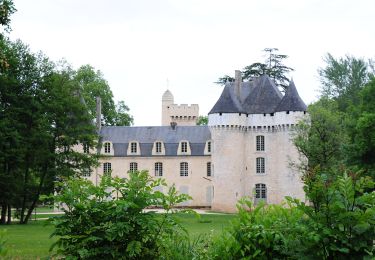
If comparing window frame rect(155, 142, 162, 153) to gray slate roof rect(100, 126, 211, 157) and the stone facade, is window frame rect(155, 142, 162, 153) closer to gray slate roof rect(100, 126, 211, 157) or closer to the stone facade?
gray slate roof rect(100, 126, 211, 157)

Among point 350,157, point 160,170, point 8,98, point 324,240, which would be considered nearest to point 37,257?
point 324,240

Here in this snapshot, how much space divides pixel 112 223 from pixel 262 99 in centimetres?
4598

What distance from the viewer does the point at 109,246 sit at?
817 cm

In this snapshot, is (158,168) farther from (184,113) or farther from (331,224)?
(331,224)

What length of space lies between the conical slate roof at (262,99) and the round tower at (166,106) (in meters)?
25.9

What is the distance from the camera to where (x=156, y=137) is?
197 ft

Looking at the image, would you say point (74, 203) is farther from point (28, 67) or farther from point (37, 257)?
point (28, 67)

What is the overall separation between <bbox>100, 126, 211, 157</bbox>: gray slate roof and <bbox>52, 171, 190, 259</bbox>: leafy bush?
50.6 meters

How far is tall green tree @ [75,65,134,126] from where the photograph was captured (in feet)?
232

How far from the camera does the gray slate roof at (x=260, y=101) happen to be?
5131 cm

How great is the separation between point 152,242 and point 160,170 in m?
50.9

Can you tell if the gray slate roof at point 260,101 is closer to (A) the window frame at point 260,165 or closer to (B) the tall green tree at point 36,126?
(A) the window frame at point 260,165

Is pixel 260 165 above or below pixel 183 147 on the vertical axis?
below

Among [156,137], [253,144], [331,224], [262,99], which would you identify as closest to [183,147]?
[156,137]
